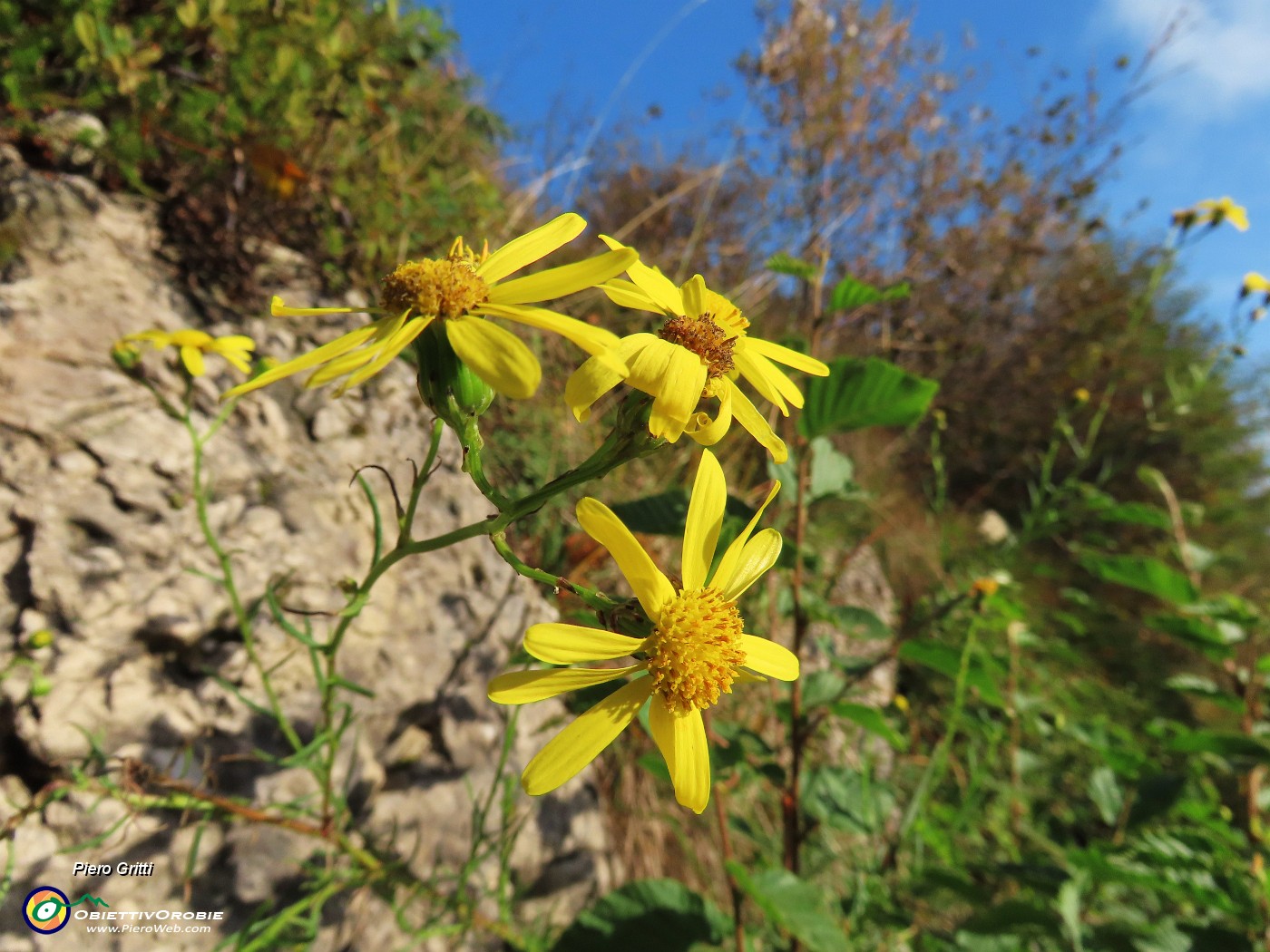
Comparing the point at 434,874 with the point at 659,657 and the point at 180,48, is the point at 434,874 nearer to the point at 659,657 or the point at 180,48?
the point at 659,657

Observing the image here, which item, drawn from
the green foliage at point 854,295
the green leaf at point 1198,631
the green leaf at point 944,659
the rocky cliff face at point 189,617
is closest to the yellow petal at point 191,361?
the rocky cliff face at point 189,617

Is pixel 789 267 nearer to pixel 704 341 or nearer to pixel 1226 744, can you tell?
pixel 704 341

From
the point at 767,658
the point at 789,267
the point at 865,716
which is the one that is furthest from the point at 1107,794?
the point at 789,267

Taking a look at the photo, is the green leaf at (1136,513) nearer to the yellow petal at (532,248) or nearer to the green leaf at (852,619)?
the green leaf at (852,619)

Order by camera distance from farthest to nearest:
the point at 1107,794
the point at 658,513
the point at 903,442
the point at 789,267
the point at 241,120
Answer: the point at 903,442, the point at 241,120, the point at 1107,794, the point at 789,267, the point at 658,513

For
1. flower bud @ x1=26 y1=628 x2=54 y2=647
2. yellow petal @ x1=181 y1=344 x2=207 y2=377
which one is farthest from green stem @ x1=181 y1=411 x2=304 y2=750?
flower bud @ x1=26 y1=628 x2=54 y2=647

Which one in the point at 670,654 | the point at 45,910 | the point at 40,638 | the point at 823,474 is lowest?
the point at 45,910
